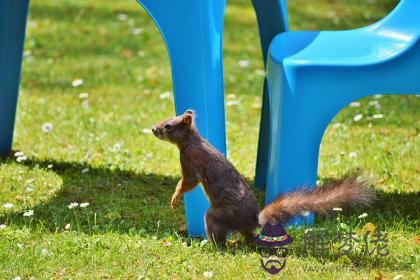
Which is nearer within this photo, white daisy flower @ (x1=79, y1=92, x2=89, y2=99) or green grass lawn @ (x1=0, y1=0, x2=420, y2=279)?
green grass lawn @ (x1=0, y1=0, x2=420, y2=279)

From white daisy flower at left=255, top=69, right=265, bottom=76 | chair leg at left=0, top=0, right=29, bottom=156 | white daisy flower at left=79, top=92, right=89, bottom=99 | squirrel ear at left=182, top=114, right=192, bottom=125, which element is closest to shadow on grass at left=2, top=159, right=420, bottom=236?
chair leg at left=0, top=0, right=29, bottom=156

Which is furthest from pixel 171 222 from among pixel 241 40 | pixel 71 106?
pixel 241 40

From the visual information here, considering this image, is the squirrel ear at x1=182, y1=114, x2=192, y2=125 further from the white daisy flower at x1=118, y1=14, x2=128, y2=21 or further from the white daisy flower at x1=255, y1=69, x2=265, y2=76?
the white daisy flower at x1=118, y1=14, x2=128, y2=21

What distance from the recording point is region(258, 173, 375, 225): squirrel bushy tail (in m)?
3.23

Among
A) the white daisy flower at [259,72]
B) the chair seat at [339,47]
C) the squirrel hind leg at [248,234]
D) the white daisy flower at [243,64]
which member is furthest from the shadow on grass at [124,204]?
the white daisy flower at [243,64]

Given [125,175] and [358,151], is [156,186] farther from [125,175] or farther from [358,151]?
[358,151]

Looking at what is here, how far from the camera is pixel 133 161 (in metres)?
4.67

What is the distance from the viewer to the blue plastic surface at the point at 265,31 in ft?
13.9

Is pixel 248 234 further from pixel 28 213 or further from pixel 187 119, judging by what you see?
pixel 28 213

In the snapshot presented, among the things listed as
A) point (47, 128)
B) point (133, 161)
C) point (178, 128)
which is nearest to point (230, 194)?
point (178, 128)

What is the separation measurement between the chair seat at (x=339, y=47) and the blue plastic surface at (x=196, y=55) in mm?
316

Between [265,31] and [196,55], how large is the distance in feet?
3.17

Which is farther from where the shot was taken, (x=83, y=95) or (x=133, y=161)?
(x=83, y=95)

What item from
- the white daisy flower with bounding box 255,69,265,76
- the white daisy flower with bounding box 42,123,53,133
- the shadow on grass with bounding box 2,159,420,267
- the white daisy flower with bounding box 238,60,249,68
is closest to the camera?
the shadow on grass with bounding box 2,159,420,267
